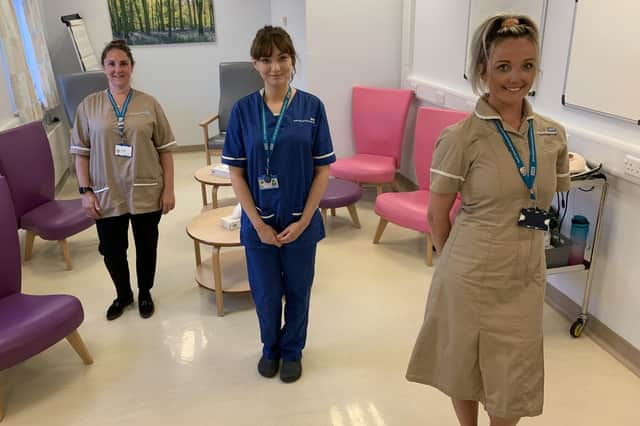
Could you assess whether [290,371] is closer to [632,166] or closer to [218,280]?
[218,280]

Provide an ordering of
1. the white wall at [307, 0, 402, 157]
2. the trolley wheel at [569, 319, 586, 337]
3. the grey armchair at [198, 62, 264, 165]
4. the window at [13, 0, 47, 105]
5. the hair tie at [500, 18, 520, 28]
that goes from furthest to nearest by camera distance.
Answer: the grey armchair at [198, 62, 264, 165] < the window at [13, 0, 47, 105] < the white wall at [307, 0, 402, 157] < the trolley wheel at [569, 319, 586, 337] < the hair tie at [500, 18, 520, 28]

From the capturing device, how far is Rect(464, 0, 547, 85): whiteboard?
295cm

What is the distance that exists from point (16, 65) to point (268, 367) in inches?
128

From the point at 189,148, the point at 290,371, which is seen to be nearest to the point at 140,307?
the point at 290,371

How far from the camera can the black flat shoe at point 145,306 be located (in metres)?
2.96

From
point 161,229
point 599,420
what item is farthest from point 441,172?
point 161,229

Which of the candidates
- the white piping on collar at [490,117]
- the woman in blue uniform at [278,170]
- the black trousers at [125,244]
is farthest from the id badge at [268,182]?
the black trousers at [125,244]

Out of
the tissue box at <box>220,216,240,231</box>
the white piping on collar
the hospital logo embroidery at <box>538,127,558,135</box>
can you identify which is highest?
the white piping on collar

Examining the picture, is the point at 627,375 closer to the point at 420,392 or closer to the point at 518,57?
the point at 420,392

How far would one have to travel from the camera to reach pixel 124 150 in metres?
2.62

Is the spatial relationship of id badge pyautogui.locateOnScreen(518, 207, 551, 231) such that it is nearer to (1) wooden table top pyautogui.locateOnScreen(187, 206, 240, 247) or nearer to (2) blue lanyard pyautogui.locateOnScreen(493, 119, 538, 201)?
(2) blue lanyard pyautogui.locateOnScreen(493, 119, 538, 201)

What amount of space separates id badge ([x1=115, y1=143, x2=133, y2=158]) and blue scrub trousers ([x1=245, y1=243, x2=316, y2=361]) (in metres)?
0.85

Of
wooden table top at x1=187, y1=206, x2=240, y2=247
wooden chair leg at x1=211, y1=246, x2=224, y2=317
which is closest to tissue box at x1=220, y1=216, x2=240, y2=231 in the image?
wooden table top at x1=187, y1=206, x2=240, y2=247

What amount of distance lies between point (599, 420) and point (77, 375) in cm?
228
